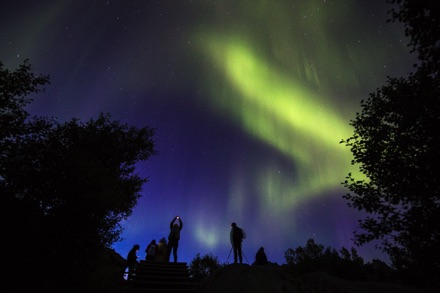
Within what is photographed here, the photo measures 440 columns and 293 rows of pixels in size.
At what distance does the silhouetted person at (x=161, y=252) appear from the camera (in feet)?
60.3

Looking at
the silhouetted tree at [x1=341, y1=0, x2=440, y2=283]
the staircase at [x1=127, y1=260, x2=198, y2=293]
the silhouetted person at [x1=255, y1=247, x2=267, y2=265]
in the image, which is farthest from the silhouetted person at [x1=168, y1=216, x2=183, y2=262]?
the silhouetted tree at [x1=341, y1=0, x2=440, y2=283]

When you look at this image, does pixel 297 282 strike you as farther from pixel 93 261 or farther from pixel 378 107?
pixel 93 261

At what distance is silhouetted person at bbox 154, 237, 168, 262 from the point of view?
18391 millimetres

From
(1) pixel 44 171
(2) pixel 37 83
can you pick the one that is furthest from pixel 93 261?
(2) pixel 37 83

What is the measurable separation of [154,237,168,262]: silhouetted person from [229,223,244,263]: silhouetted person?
521 cm

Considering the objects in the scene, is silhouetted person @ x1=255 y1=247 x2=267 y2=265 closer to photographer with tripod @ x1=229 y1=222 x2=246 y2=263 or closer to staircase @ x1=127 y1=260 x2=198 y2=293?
photographer with tripod @ x1=229 y1=222 x2=246 y2=263

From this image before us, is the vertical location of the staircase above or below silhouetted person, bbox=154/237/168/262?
below

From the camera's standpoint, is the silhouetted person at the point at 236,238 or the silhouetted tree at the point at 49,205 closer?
the silhouetted tree at the point at 49,205

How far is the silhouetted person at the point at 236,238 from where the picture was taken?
18.4m

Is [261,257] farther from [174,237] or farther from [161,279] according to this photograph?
[161,279]

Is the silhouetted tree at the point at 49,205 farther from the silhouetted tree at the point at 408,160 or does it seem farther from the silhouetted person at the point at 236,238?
the silhouetted tree at the point at 408,160

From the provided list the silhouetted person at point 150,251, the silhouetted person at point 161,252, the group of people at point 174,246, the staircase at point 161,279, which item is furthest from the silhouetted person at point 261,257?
the silhouetted person at point 150,251

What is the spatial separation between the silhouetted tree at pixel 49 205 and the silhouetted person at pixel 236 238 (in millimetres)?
8709

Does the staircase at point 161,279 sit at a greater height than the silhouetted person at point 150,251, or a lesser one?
lesser
